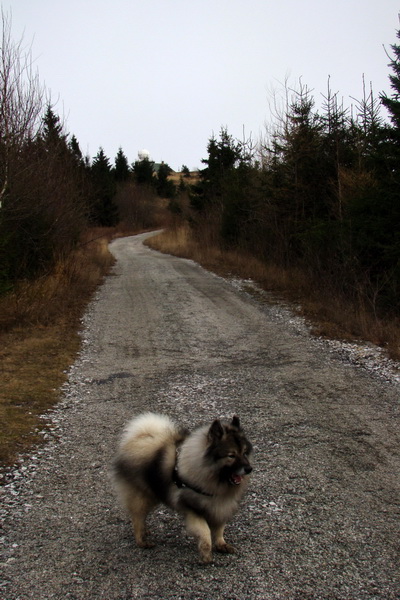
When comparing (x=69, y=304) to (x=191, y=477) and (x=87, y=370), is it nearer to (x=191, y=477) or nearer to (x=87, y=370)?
(x=87, y=370)

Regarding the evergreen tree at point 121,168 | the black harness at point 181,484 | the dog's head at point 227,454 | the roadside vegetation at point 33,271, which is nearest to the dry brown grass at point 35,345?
the roadside vegetation at point 33,271

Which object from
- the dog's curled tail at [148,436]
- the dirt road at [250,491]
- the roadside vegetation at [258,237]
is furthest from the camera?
the roadside vegetation at [258,237]

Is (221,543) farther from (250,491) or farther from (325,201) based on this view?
(325,201)

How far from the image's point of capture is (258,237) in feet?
76.5

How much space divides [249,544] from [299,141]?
1836 centimetres

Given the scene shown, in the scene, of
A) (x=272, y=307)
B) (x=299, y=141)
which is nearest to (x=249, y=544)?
(x=272, y=307)

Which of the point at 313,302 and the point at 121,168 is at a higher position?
the point at 121,168

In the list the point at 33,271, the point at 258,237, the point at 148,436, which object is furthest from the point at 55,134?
the point at 148,436

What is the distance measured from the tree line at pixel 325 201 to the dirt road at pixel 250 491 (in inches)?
155

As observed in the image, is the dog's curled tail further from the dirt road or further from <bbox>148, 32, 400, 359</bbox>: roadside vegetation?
<bbox>148, 32, 400, 359</bbox>: roadside vegetation

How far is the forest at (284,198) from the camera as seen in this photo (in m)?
11.2

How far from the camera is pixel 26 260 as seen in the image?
49.7 ft

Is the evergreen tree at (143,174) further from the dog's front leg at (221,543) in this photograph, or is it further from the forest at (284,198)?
the dog's front leg at (221,543)

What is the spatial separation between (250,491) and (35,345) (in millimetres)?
6462
